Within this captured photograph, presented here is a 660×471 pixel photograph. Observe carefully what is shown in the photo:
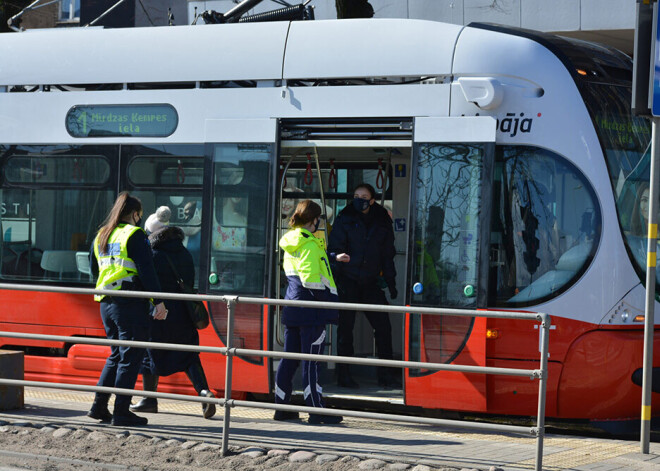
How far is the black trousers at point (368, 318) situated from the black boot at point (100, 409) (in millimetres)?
2603

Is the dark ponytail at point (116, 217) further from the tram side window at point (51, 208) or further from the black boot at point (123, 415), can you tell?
the tram side window at point (51, 208)

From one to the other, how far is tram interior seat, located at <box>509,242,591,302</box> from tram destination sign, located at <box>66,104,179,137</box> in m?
3.52

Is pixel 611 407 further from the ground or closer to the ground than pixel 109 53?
closer to the ground

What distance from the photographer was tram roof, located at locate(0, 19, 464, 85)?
8.60m

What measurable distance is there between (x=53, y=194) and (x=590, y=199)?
16.7 feet

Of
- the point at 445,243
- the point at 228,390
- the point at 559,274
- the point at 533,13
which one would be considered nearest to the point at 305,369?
the point at 228,390

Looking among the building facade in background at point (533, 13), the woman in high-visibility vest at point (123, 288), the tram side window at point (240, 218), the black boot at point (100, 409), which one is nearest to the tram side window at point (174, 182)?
the tram side window at point (240, 218)

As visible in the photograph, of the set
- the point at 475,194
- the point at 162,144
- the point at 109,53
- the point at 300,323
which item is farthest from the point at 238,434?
the point at 109,53

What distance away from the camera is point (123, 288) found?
771 centimetres

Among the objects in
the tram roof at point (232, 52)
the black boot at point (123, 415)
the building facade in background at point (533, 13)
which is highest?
the building facade in background at point (533, 13)

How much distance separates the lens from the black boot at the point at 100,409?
7652 millimetres

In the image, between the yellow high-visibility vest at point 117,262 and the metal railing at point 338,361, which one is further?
the yellow high-visibility vest at point 117,262

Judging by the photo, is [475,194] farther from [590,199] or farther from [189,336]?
[189,336]

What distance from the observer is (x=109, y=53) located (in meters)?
9.71
